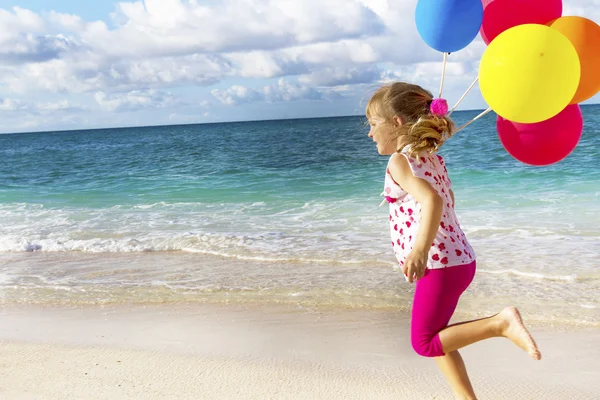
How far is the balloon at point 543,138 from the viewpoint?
3.12 m

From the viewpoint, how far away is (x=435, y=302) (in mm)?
2568

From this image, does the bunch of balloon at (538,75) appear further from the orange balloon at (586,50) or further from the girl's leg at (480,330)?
the girl's leg at (480,330)

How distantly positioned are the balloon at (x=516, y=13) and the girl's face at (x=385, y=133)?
1.15 m

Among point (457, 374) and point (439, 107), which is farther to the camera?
point (457, 374)

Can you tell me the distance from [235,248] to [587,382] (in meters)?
4.64

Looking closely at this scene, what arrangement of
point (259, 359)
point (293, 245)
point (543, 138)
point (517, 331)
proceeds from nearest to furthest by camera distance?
point (517, 331)
point (543, 138)
point (259, 359)
point (293, 245)

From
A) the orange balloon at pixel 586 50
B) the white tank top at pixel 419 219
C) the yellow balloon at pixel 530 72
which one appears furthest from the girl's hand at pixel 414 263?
the orange balloon at pixel 586 50

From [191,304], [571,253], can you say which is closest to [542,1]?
[191,304]

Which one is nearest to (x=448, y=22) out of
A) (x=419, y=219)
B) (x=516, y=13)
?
(x=516, y=13)

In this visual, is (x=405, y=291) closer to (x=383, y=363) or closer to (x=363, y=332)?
(x=363, y=332)

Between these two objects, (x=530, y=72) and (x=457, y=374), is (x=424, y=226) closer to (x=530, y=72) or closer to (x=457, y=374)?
(x=457, y=374)

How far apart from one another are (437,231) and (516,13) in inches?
57.5

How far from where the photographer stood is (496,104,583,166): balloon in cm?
312

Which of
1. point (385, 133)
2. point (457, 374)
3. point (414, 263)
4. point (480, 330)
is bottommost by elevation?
point (457, 374)
